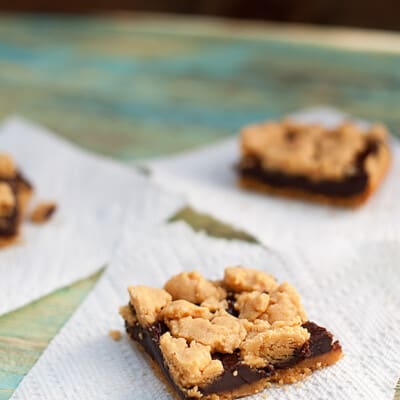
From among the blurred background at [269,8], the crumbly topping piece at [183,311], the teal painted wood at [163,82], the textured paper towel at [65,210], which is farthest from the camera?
the blurred background at [269,8]

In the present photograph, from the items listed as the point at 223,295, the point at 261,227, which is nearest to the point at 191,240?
the point at 261,227

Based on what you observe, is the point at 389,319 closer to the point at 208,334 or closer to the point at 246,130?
the point at 208,334

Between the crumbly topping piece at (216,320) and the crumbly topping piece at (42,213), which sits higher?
the crumbly topping piece at (216,320)

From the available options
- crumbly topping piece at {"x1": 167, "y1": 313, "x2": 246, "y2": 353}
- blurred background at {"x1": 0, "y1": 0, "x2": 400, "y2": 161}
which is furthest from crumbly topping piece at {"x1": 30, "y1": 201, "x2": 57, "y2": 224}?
crumbly topping piece at {"x1": 167, "y1": 313, "x2": 246, "y2": 353}

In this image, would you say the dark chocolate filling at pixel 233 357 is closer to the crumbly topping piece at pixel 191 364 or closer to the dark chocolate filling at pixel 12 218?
the crumbly topping piece at pixel 191 364

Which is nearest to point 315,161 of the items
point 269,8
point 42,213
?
point 42,213

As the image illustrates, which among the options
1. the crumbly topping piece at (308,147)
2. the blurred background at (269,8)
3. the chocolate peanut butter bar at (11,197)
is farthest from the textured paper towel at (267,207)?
the blurred background at (269,8)

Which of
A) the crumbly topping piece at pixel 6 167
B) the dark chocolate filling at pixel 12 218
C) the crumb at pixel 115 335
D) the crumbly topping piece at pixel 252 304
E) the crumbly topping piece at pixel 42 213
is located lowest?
the crumbly topping piece at pixel 42 213
